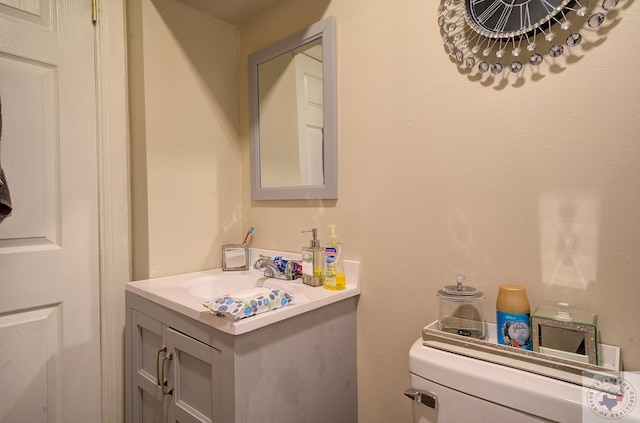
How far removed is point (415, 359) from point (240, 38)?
57.2 inches

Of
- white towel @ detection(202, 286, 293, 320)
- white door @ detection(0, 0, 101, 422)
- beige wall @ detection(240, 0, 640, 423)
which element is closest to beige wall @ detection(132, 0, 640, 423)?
beige wall @ detection(240, 0, 640, 423)

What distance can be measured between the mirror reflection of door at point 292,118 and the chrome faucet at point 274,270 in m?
0.30

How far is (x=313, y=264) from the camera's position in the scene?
3.50 ft

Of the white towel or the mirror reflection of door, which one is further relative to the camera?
the mirror reflection of door

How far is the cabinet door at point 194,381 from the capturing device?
2.65ft

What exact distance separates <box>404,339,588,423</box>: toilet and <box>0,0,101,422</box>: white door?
1.13 m

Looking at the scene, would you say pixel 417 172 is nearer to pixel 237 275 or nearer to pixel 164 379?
pixel 237 275

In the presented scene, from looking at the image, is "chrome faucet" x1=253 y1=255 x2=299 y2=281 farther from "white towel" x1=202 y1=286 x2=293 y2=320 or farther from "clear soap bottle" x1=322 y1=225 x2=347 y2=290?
"white towel" x1=202 y1=286 x2=293 y2=320

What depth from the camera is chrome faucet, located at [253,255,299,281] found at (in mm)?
1170

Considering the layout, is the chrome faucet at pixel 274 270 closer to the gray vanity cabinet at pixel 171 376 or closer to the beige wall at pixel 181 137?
the beige wall at pixel 181 137

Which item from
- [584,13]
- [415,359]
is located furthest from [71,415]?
[584,13]

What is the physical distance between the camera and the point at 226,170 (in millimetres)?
1437

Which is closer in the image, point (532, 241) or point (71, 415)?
point (532, 241)

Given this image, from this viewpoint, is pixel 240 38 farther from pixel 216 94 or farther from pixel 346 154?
pixel 346 154
